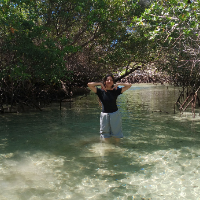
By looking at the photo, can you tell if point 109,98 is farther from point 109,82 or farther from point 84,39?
point 84,39

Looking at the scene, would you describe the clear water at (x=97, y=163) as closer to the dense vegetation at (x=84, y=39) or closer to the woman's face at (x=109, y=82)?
the woman's face at (x=109, y=82)

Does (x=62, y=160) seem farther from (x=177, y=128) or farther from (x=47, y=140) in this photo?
(x=177, y=128)

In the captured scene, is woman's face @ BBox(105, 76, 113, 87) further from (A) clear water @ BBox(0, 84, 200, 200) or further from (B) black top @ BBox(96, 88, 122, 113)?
(A) clear water @ BBox(0, 84, 200, 200)

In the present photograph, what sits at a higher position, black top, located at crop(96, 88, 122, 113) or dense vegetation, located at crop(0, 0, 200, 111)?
dense vegetation, located at crop(0, 0, 200, 111)

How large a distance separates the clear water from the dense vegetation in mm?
2230

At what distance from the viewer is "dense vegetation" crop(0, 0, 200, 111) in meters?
7.89

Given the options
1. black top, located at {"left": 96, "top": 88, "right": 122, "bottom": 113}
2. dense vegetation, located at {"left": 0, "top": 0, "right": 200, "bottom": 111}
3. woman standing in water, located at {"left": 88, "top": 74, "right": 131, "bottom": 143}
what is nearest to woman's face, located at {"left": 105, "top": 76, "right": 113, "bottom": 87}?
woman standing in water, located at {"left": 88, "top": 74, "right": 131, "bottom": 143}

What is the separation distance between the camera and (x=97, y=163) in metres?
4.80

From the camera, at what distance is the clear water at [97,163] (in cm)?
373

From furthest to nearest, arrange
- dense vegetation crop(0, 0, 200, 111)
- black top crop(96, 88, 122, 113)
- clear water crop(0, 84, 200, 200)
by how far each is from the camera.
A: dense vegetation crop(0, 0, 200, 111), black top crop(96, 88, 122, 113), clear water crop(0, 84, 200, 200)

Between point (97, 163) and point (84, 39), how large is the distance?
1115cm

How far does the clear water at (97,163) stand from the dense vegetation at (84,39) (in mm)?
2230

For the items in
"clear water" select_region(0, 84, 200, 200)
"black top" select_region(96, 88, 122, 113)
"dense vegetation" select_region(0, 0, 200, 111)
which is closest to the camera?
"clear water" select_region(0, 84, 200, 200)

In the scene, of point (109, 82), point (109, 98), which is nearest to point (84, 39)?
point (109, 82)
